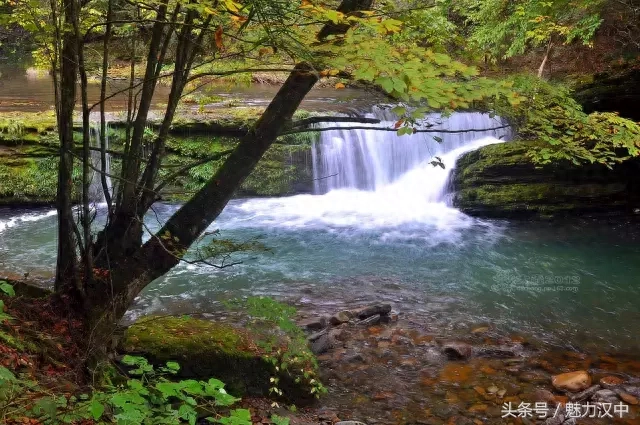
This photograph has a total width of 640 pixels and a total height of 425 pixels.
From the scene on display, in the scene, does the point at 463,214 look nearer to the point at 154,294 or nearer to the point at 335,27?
the point at 154,294

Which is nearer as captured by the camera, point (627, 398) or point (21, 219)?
point (627, 398)

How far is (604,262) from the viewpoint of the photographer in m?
8.66

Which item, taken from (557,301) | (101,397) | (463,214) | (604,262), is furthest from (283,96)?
(463,214)

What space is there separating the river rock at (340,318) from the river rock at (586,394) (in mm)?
2499

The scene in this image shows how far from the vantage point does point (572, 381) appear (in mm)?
4770

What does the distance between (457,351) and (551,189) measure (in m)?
7.11

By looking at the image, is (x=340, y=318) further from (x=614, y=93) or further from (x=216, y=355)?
(x=614, y=93)

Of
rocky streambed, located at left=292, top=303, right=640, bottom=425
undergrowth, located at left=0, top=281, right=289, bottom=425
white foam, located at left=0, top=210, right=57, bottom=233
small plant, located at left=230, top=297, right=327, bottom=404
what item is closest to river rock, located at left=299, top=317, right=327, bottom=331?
rocky streambed, located at left=292, top=303, right=640, bottom=425

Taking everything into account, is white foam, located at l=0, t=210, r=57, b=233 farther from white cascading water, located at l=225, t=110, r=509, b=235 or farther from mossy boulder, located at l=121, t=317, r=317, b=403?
mossy boulder, located at l=121, t=317, r=317, b=403

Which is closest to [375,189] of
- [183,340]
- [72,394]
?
[183,340]

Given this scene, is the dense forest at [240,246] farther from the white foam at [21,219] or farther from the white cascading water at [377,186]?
the white cascading water at [377,186]

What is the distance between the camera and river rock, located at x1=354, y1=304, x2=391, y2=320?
604 centimetres

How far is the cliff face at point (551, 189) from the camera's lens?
10.9m

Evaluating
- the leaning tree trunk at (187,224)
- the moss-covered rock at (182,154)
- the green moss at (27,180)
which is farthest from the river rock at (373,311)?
the green moss at (27,180)
